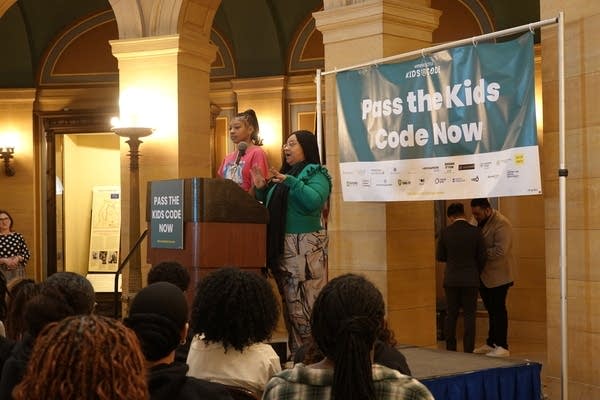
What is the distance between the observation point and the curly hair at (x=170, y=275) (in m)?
4.98

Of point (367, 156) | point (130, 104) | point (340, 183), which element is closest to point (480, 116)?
point (367, 156)

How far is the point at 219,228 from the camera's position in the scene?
18.7 feet

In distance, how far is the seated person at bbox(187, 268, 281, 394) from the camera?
3400 millimetres

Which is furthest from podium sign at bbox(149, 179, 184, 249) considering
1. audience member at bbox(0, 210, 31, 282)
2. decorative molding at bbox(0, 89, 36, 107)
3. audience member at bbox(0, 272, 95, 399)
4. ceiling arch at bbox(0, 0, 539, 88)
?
decorative molding at bbox(0, 89, 36, 107)

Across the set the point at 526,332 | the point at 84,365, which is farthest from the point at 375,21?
the point at 84,365

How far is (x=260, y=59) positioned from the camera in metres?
12.9

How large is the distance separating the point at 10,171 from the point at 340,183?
6.99 meters

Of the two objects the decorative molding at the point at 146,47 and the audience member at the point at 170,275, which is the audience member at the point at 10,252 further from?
the audience member at the point at 170,275

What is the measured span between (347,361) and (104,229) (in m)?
11.7

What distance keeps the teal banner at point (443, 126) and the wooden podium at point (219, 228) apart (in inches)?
52.0

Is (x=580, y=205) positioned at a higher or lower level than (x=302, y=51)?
lower

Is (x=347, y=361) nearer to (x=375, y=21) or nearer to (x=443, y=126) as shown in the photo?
(x=443, y=126)

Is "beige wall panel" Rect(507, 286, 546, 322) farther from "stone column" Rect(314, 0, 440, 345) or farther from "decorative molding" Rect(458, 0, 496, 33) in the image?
"decorative molding" Rect(458, 0, 496, 33)

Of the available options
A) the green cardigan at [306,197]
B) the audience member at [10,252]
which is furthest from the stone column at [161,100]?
the green cardigan at [306,197]
